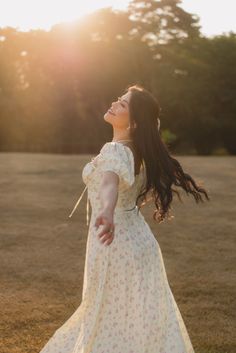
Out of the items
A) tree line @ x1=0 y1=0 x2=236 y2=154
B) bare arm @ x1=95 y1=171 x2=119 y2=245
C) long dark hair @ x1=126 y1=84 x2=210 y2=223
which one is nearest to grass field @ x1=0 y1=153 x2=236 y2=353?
long dark hair @ x1=126 y1=84 x2=210 y2=223

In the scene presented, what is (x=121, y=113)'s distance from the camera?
4125mm

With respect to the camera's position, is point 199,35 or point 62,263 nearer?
point 62,263

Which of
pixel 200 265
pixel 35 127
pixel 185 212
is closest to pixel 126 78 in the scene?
pixel 35 127

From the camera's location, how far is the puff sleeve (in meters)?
3.86

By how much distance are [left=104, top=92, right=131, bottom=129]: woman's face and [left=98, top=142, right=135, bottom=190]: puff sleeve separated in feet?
0.58

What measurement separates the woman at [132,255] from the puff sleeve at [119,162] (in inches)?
0.5

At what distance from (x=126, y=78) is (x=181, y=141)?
244 inches

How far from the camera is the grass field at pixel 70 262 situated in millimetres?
6277

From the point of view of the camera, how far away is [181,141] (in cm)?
5003

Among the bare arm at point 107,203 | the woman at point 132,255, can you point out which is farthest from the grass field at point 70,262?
the bare arm at point 107,203

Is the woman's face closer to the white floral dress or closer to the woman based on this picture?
the woman

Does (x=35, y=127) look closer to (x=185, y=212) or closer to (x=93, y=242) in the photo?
(x=185, y=212)

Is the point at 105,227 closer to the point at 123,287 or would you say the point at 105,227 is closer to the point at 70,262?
the point at 123,287

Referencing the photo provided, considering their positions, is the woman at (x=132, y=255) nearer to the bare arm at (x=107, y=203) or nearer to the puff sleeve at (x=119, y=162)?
the puff sleeve at (x=119, y=162)
